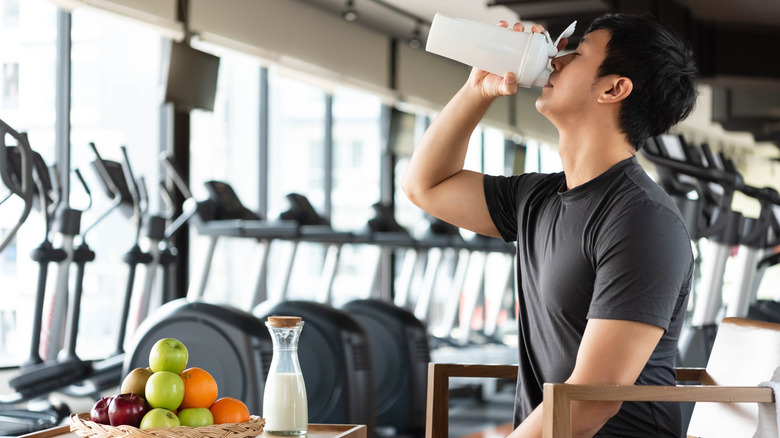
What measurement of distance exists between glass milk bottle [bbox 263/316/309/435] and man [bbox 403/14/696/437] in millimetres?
356

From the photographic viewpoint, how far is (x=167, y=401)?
135 cm

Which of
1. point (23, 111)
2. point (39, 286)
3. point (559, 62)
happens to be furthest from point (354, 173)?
point (559, 62)

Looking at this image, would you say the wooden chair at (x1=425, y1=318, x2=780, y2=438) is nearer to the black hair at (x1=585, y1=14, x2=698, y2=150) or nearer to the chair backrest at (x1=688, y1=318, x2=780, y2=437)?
the chair backrest at (x1=688, y1=318, x2=780, y2=437)

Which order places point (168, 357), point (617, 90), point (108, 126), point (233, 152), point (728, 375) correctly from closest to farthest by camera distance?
point (168, 357) < point (617, 90) < point (728, 375) < point (108, 126) < point (233, 152)

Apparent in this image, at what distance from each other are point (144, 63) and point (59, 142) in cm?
96

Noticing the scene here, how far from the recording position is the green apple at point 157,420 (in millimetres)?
1312

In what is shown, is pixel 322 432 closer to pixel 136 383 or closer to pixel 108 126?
pixel 136 383

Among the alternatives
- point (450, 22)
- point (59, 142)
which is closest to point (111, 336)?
point (59, 142)

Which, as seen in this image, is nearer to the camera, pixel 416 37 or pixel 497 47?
pixel 497 47

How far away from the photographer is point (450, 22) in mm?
1542

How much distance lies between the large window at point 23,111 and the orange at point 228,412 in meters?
3.10

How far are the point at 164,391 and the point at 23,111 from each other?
11.1 feet

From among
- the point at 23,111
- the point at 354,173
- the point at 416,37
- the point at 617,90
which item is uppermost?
the point at 416,37

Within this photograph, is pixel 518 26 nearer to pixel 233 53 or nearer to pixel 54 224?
pixel 54 224
